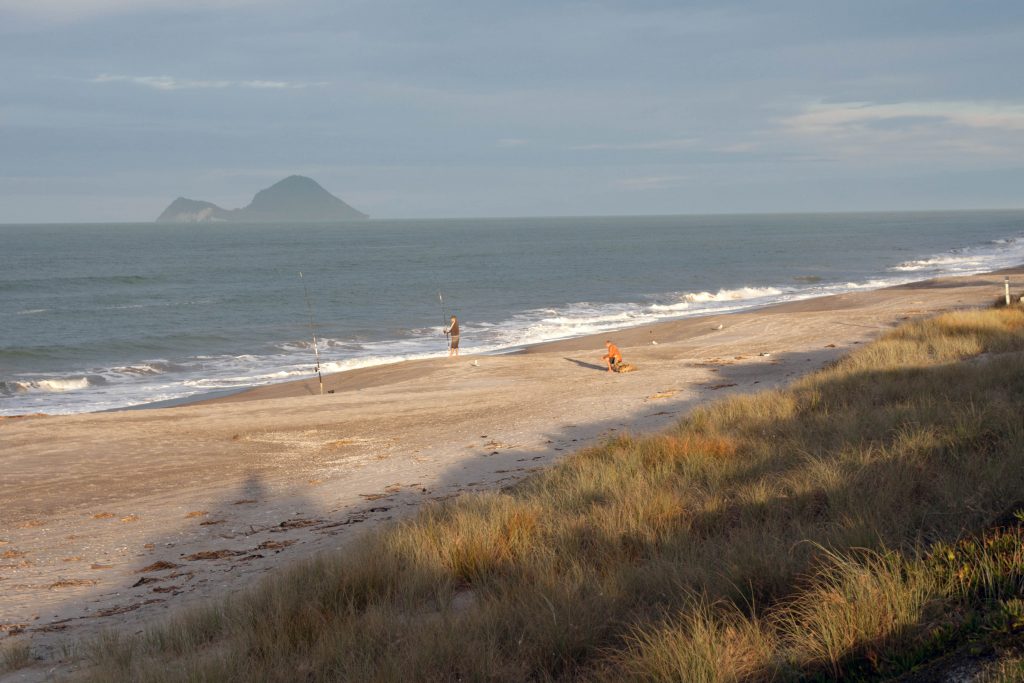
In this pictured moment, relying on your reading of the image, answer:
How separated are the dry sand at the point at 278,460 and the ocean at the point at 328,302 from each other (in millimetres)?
6831

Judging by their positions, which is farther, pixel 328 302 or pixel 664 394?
pixel 328 302

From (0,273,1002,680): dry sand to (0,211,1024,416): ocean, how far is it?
6.83m

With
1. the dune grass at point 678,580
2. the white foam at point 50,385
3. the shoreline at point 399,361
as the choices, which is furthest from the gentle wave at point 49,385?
the dune grass at point 678,580

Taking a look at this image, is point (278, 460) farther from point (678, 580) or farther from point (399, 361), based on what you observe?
point (399, 361)

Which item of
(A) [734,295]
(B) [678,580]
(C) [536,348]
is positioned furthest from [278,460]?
(A) [734,295]

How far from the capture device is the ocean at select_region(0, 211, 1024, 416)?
1118 inches

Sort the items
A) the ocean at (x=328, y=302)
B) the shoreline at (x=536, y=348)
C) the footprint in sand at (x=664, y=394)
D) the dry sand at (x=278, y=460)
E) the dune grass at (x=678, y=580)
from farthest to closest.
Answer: the ocean at (x=328, y=302)
the shoreline at (x=536, y=348)
the footprint in sand at (x=664, y=394)
the dry sand at (x=278, y=460)
the dune grass at (x=678, y=580)

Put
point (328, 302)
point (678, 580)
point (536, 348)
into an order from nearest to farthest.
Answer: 1. point (678, 580)
2. point (536, 348)
3. point (328, 302)

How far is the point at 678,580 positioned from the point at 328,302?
1749 inches

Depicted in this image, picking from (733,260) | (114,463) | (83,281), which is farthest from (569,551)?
(733,260)

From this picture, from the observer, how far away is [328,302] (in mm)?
47906

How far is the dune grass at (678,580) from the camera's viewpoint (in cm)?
407

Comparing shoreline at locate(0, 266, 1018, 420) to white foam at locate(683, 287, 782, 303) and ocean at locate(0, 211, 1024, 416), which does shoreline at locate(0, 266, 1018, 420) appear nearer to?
ocean at locate(0, 211, 1024, 416)

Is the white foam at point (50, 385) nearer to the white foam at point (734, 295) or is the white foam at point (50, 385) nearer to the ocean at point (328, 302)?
the ocean at point (328, 302)
